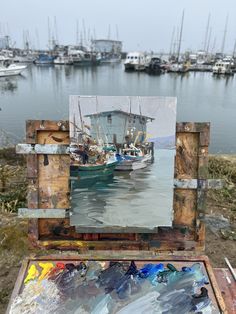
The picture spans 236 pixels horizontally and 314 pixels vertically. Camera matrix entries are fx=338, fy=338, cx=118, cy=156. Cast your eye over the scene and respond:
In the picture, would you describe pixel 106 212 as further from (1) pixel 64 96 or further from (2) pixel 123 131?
(1) pixel 64 96

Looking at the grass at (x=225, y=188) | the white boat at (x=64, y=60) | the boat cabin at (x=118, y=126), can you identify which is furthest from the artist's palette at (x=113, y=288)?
the white boat at (x=64, y=60)

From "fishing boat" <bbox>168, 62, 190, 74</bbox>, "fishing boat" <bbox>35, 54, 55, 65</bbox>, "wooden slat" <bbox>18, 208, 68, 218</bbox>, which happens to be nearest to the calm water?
"wooden slat" <bbox>18, 208, 68, 218</bbox>

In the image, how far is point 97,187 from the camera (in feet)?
10.6

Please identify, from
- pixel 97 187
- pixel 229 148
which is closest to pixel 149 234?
pixel 97 187

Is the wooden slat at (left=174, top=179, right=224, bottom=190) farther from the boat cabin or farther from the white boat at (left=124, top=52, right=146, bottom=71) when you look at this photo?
the white boat at (left=124, top=52, right=146, bottom=71)

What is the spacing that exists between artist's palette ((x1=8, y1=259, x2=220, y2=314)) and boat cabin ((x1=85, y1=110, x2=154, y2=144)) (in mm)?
1133

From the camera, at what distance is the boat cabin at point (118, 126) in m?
3.15

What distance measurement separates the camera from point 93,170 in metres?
3.21

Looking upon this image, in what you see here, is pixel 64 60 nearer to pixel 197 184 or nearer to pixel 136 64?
pixel 136 64

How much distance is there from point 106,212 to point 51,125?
98 centimetres

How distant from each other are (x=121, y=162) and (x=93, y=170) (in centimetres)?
28

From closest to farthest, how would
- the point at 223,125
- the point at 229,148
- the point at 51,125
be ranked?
the point at 51,125 → the point at 229,148 → the point at 223,125

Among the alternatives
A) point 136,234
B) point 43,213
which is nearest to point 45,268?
point 43,213

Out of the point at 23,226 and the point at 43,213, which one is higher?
the point at 43,213
